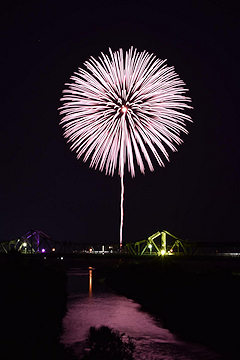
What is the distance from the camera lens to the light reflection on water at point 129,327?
2295cm

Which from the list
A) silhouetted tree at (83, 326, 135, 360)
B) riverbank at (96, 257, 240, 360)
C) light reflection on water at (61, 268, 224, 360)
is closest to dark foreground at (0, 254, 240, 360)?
riverbank at (96, 257, 240, 360)

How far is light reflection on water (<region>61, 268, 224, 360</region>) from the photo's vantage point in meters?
23.0

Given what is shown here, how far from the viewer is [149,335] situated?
28531 mm
